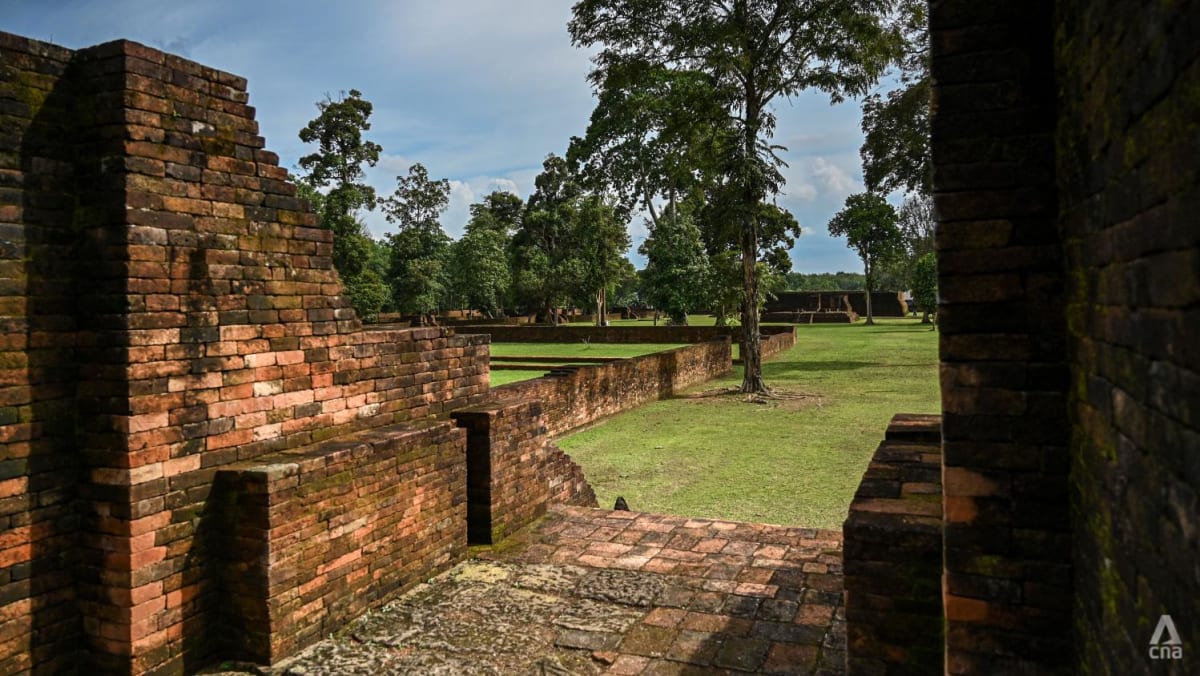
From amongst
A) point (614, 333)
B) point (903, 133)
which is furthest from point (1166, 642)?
point (614, 333)

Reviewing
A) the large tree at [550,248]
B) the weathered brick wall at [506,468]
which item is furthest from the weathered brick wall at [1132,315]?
the large tree at [550,248]

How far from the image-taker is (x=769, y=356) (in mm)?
25625

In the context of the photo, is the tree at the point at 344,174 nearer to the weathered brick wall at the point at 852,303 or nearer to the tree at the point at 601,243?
the tree at the point at 601,243

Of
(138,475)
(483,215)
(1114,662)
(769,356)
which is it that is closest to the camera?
(1114,662)

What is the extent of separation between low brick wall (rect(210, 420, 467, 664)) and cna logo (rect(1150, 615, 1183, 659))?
3.95 m

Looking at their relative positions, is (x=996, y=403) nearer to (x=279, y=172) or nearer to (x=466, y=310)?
(x=279, y=172)

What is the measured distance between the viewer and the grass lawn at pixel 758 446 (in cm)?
807

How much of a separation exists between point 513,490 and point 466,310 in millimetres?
55021

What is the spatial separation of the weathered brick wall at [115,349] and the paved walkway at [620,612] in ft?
3.27

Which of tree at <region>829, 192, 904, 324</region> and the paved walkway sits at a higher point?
tree at <region>829, 192, 904, 324</region>

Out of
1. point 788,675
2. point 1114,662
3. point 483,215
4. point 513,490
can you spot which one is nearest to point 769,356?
point 513,490

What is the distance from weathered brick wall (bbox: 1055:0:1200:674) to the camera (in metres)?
1.33

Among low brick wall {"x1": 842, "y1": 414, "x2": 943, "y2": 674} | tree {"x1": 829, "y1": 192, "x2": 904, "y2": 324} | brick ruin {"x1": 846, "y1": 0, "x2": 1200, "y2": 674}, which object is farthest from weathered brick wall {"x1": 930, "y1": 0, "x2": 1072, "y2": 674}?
tree {"x1": 829, "y1": 192, "x2": 904, "y2": 324}

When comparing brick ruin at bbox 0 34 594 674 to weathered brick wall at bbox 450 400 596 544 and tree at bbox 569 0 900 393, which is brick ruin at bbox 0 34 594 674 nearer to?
weathered brick wall at bbox 450 400 596 544
